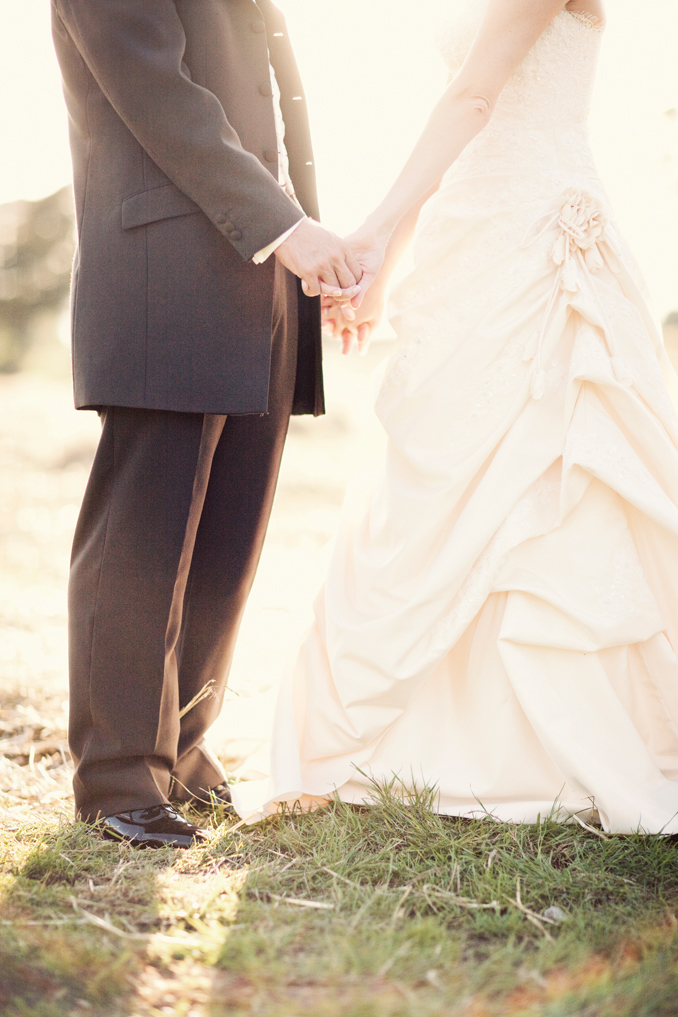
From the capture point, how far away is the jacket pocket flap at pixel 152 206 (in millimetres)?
1835

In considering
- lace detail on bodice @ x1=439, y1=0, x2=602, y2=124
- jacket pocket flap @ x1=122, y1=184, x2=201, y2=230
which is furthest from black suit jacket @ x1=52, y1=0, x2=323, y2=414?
lace detail on bodice @ x1=439, y1=0, x2=602, y2=124

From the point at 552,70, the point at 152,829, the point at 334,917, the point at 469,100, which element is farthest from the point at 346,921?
the point at 552,70

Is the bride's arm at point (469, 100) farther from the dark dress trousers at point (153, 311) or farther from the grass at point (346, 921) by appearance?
the grass at point (346, 921)

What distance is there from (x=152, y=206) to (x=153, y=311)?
0.23 meters

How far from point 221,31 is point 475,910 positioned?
1.98 m

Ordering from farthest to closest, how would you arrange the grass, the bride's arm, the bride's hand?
the bride's hand < the bride's arm < the grass

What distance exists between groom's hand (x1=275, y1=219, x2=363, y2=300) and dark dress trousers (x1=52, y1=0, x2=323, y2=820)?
0.06 meters

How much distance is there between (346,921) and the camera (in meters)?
1.52

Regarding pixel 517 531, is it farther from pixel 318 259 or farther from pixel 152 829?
pixel 152 829

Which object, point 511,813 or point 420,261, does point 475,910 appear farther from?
point 420,261

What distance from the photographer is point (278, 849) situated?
184cm

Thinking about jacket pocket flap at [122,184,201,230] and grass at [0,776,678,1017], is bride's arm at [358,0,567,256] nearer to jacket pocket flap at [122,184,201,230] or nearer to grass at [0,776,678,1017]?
jacket pocket flap at [122,184,201,230]

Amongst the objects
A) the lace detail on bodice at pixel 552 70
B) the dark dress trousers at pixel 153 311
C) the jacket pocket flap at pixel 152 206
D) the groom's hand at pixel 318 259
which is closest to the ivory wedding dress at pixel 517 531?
the lace detail on bodice at pixel 552 70

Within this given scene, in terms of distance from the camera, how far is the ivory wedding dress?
1.86 m
